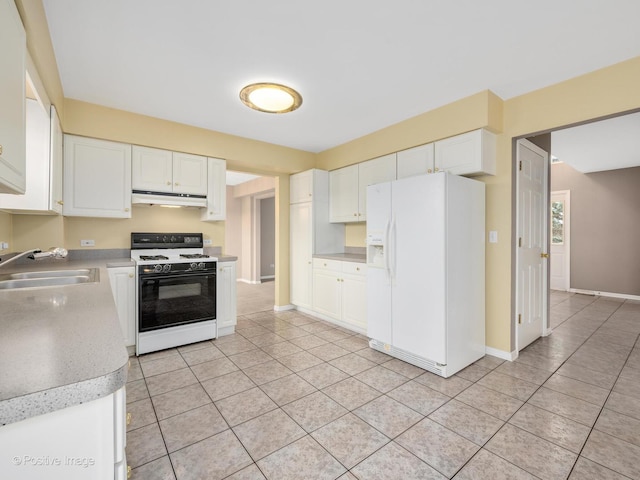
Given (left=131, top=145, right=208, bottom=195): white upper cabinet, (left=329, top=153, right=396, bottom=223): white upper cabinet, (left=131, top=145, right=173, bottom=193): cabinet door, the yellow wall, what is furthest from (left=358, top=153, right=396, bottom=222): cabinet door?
(left=131, top=145, right=173, bottom=193): cabinet door

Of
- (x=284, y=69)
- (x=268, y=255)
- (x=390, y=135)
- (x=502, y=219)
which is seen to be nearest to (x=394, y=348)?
(x=502, y=219)

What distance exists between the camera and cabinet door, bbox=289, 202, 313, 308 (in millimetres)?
4457

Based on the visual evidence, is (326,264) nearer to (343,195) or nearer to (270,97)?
(343,195)

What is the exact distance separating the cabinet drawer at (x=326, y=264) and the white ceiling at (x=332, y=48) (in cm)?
186

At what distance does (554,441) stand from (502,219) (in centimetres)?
180

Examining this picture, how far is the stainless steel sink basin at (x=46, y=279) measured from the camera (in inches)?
70.3

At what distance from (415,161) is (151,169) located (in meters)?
2.84

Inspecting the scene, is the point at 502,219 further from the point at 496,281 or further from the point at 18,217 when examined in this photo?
the point at 18,217

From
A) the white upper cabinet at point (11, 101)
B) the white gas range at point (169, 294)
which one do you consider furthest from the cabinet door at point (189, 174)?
the white upper cabinet at point (11, 101)

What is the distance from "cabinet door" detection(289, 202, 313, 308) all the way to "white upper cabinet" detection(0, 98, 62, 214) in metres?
2.81

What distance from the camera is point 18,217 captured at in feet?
9.06

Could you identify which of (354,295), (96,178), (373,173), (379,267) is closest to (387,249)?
(379,267)

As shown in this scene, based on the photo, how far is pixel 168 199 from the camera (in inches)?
136

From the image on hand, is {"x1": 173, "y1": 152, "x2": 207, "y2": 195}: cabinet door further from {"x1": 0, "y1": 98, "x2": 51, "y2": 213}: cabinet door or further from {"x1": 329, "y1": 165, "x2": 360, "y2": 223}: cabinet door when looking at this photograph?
{"x1": 329, "y1": 165, "x2": 360, "y2": 223}: cabinet door
